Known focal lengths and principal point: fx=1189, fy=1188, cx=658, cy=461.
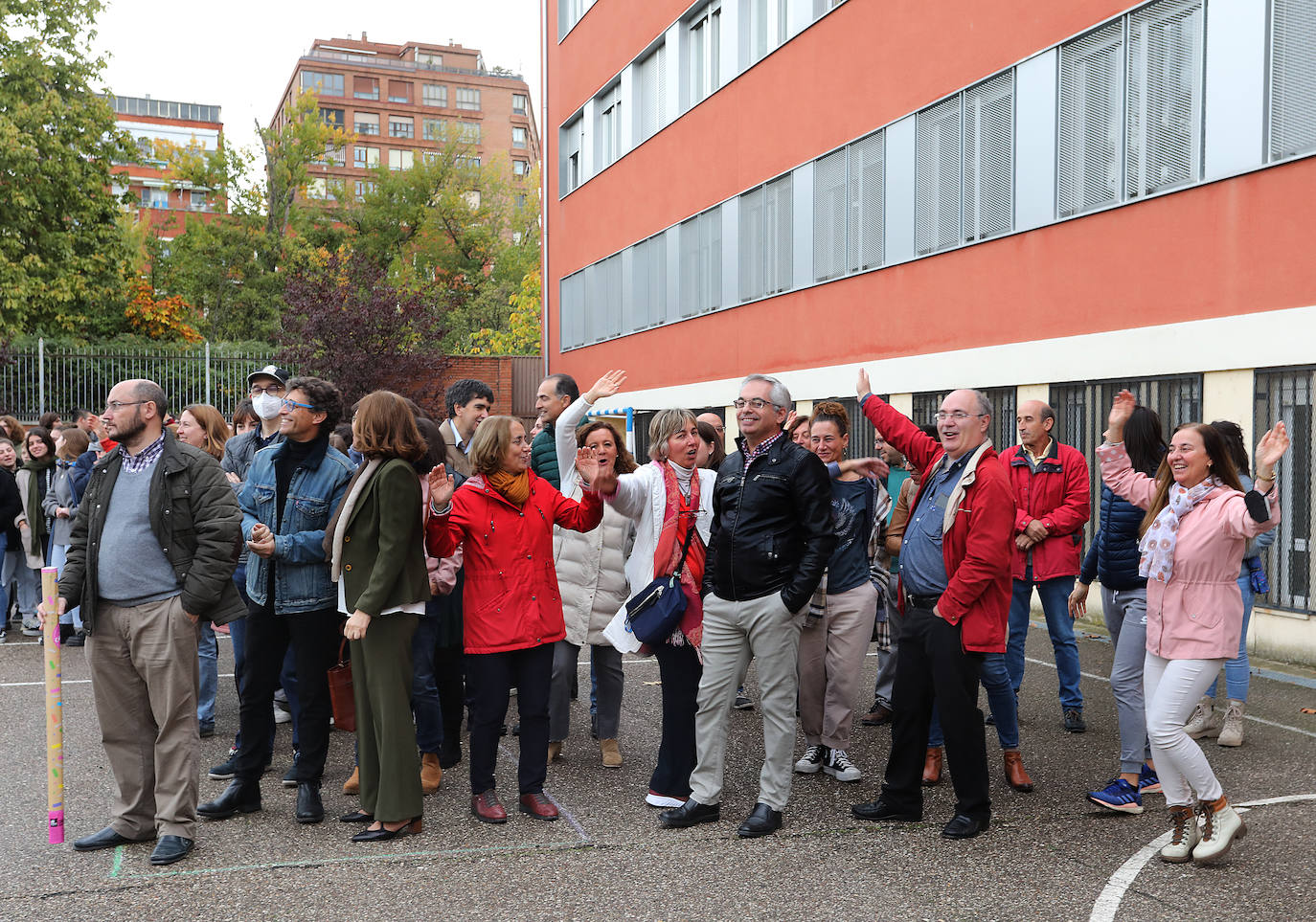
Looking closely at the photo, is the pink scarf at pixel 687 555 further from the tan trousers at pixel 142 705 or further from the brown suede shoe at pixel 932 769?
the tan trousers at pixel 142 705

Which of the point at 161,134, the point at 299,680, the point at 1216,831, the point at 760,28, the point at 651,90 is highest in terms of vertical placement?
the point at 161,134

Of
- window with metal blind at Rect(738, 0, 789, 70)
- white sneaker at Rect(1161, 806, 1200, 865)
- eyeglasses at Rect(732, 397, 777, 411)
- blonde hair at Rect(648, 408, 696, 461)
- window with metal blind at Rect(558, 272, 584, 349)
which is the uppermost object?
window with metal blind at Rect(738, 0, 789, 70)

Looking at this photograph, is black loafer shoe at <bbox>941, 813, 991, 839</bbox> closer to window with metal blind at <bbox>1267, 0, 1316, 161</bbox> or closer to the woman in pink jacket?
the woman in pink jacket

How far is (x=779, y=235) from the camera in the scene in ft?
62.6

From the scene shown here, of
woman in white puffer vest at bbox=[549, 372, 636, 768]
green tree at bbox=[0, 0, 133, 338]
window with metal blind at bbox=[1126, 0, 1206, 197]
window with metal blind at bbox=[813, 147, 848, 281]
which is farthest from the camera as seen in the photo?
green tree at bbox=[0, 0, 133, 338]

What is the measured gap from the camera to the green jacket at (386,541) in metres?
5.41

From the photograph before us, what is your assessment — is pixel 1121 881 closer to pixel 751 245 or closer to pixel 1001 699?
pixel 1001 699

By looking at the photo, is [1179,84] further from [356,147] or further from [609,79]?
[356,147]

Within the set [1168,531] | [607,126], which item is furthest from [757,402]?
[607,126]

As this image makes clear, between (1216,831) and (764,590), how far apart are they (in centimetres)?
221

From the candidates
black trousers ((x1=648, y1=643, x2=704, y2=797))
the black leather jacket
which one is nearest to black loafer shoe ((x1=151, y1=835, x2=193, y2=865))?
black trousers ((x1=648, y1=643, x2=704, y2=797))

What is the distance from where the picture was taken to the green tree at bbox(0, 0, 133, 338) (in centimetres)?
3158

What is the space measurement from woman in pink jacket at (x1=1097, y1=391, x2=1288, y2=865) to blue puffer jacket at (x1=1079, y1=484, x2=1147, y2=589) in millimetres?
989

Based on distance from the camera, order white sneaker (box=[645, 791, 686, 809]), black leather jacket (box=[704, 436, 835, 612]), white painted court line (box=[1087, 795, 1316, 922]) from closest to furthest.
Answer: white painted court line (box=[1087, 795, 1316, 922]), black leather jacket (box=[704, 436, 835, 612]), white sneaker (box=[645, 791, 686, 809])
